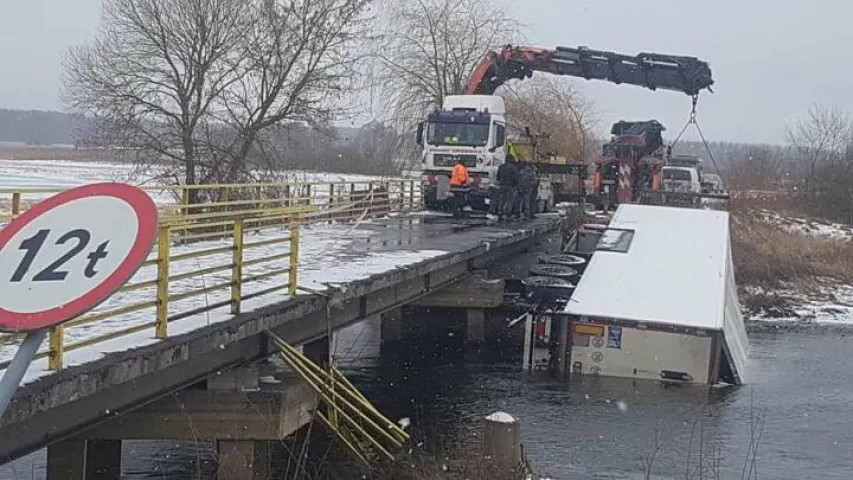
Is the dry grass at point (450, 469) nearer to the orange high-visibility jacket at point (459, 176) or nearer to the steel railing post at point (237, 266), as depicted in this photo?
the steel railing post at point (237, 266)

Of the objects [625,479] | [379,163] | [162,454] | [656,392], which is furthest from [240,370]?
[379,163]

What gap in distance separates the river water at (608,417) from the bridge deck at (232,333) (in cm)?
131

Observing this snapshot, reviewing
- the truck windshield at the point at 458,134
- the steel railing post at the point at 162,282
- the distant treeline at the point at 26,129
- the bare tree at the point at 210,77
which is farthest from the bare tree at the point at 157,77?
the distant treeline at the point at 26,129

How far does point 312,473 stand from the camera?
39.2 feet

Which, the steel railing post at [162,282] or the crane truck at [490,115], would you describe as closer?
the steel railing post at [162,282]

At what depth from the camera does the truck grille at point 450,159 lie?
87.5 ft

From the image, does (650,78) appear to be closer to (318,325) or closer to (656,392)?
(656,392)

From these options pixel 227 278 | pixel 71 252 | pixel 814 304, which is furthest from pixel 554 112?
pixel 71 252

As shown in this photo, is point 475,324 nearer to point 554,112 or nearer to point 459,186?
point 459,186

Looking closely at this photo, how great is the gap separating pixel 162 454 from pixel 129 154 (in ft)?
56.0

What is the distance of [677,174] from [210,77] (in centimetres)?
2337

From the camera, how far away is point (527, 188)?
28203mm

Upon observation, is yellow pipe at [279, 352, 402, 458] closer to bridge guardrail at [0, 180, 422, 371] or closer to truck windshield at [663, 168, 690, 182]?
bridge guardrail at [0, 180, 422, 371]

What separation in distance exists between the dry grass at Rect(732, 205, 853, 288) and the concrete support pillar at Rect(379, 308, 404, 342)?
15.2 m
